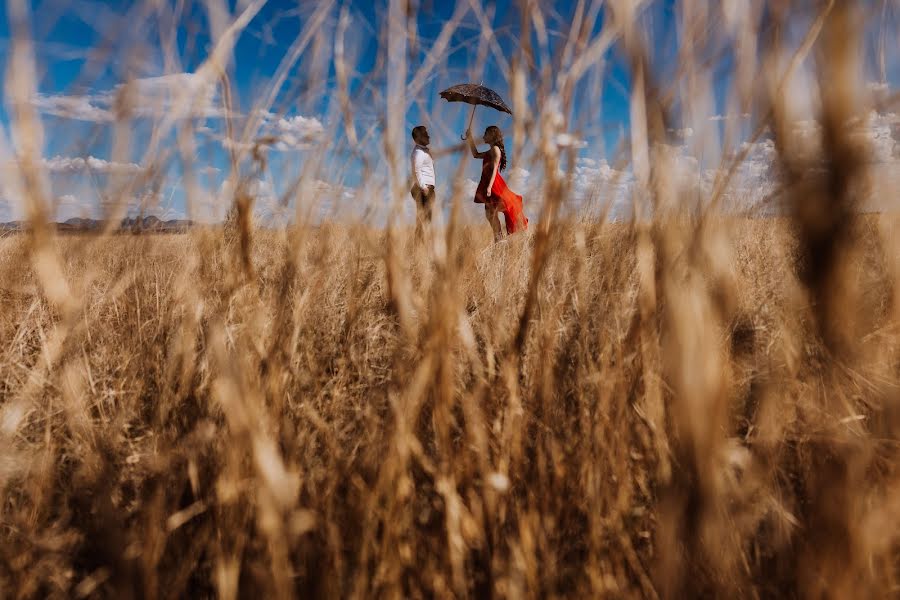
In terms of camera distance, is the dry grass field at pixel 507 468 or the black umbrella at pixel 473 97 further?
the black umbrella at pixel 473 97

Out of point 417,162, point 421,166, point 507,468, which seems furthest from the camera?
point 421,166

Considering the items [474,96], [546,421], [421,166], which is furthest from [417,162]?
[546,421]

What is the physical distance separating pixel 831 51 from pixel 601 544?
0.49 m

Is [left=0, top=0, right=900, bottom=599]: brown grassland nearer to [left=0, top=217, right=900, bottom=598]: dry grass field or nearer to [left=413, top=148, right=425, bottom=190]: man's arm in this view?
[left=0, top=217, right=900, bottom=598]: dry grass field

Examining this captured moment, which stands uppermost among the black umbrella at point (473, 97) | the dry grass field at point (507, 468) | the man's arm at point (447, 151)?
the black umbrella at point (473, 97)

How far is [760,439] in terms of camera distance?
453 millimetres

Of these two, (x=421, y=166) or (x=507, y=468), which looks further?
(x=421, y=166)

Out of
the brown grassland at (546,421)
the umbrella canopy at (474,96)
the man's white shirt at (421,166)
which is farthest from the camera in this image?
the man's white shirt at (421,166)

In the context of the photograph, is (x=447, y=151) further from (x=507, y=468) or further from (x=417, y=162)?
(x=417, y=162)

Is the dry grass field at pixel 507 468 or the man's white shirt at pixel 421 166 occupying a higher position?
the man's white shirt at pixel 421 166

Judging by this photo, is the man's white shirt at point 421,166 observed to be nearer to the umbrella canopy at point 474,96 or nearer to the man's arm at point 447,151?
the umbrella canopy at point 474,96

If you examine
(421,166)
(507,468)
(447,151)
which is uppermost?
(421,166)

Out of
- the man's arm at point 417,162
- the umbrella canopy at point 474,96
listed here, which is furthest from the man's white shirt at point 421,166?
the umbrella canopy at point 474,96

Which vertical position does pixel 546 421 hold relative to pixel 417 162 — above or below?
below
